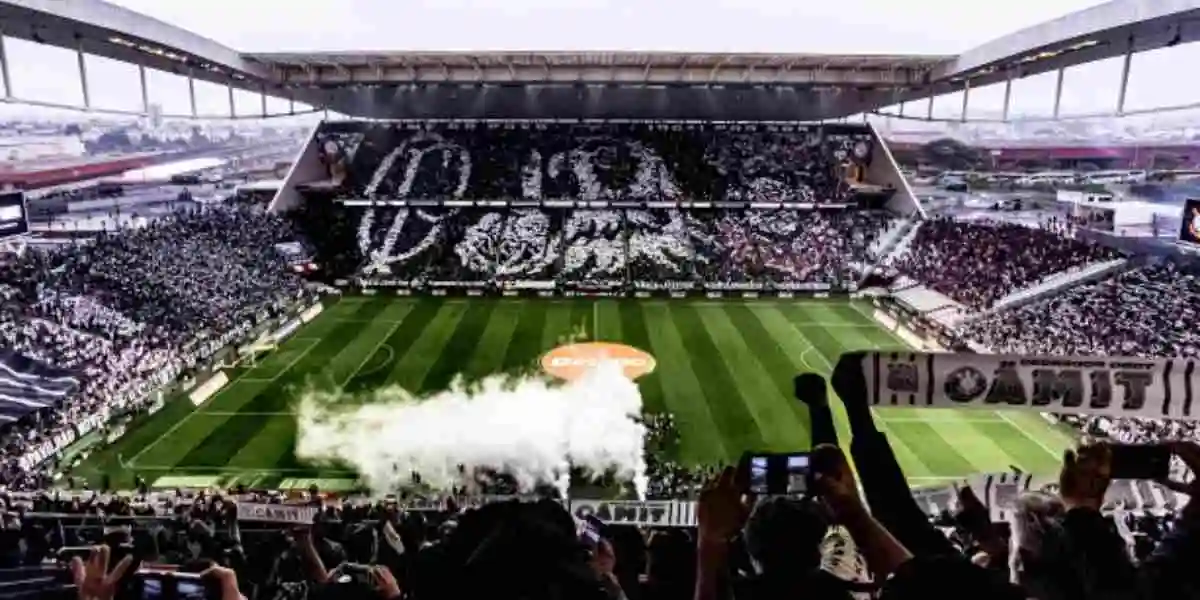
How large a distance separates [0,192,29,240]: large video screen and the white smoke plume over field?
42.5 ft

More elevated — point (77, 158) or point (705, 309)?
point (77, 158)

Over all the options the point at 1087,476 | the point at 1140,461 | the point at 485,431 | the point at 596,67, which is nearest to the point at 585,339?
the point at 485,431

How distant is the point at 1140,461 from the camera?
4.65 m

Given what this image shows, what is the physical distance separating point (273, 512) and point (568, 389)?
12.6m

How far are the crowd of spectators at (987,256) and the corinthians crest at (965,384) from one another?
30606mm

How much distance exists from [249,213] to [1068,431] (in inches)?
1621

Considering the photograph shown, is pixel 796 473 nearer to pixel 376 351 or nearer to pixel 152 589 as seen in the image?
pixel 152 589

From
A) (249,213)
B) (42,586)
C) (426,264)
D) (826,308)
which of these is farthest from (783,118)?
(42,586)

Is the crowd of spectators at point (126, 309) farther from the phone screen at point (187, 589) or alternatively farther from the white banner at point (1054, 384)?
the white banner at point (1054, 384)

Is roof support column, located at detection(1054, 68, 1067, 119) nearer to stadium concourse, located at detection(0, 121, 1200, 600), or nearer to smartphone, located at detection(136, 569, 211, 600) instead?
stadium concourse, located at detection(0, 121, 1200, 600)

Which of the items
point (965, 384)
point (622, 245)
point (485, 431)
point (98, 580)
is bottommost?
point (485, 431)

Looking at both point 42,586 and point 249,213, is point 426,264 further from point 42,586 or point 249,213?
point 42,586

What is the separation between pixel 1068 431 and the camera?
23.9 metres

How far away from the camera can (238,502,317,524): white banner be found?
48.0 feet
